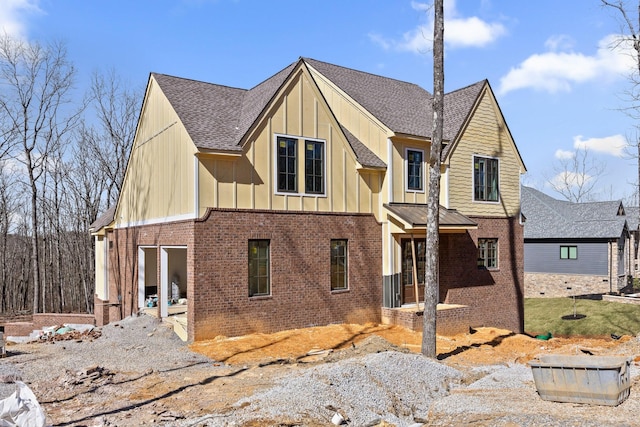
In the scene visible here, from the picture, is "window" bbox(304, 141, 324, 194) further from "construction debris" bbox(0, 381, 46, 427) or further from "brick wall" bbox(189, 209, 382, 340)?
"construction debris" bbox(0, 381, 46, 427)

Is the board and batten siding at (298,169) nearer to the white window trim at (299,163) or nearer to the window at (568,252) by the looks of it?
the white window trim at (299,163)

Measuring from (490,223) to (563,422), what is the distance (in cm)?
1324

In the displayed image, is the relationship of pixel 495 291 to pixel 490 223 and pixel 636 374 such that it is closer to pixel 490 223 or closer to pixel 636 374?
pixel 490 223

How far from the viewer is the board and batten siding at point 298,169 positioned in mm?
13438

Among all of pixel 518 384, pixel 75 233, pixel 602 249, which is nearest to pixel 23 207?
pixel 75 233

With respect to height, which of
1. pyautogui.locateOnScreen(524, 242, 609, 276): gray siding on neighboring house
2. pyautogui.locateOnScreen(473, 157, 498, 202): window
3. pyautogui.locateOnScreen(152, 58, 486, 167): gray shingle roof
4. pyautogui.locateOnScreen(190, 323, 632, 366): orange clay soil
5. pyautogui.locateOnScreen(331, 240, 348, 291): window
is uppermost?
pyautogui.locateOnScreen(152, 58, 486, 167): gray shingle roof

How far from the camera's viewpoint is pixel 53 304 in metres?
35.7

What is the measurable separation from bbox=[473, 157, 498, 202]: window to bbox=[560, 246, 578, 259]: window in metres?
19.3

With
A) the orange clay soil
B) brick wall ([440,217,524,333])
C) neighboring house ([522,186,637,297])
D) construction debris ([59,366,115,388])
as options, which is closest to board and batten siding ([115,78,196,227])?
the orange clay soil

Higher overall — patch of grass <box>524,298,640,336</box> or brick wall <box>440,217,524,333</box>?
brick wall <box>440,217,524,333</box>

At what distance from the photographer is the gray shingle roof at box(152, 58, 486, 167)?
46.1 feet

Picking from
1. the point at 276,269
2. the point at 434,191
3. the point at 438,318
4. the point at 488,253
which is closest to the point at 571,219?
the point at 488,253

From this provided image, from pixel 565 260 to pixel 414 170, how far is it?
77.4 feet

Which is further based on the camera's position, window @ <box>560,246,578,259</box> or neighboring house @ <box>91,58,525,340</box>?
window @ <box>560,246,578,259</box>
